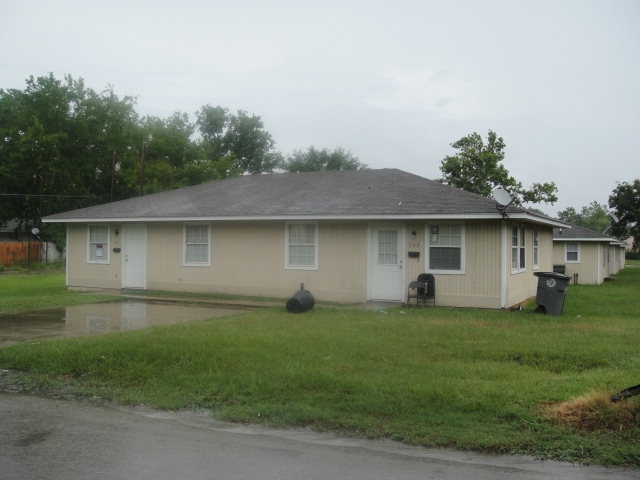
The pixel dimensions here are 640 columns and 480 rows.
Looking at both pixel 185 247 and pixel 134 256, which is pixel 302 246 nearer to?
pixel 185 247

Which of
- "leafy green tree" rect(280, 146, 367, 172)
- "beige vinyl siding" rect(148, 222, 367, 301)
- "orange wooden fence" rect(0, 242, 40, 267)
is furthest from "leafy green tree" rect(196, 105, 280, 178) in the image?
"beige vinyl siding" rect(148, 222, 367, 301)

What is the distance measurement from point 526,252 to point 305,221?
6.63 metres

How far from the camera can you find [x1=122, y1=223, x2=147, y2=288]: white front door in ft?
66.0

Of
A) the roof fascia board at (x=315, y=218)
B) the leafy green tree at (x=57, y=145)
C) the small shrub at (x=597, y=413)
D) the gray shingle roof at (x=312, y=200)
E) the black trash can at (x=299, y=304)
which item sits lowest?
the small shrub at (x=597, y=413)

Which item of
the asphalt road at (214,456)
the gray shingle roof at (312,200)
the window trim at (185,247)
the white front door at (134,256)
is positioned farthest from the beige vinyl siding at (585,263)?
the asphalt road at (214,456)

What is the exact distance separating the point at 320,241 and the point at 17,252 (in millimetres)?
31795

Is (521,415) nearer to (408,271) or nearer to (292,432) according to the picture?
(292,432)

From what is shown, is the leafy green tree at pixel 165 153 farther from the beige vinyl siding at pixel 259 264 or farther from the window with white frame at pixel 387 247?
the window with white frame at pixel 387 247

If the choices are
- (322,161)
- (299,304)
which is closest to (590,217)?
(322,161)

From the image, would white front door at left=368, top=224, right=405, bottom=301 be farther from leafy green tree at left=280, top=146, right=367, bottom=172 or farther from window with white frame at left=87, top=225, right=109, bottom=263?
leafy green tree at left=280, top=146, right=367, bottom=172

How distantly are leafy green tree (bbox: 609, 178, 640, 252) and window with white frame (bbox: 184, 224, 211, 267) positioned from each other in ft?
112

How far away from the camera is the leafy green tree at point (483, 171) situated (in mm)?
38188

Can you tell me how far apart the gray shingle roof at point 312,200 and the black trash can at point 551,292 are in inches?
65.2

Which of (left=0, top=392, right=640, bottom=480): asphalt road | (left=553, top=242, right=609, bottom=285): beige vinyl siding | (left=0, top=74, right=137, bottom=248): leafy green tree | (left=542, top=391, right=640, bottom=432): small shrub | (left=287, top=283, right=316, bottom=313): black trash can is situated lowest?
(left=0, top=392, right=640, bottom=480): asphalt road
